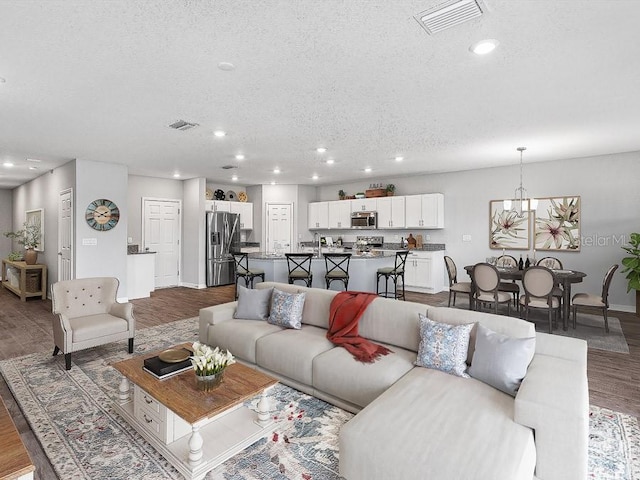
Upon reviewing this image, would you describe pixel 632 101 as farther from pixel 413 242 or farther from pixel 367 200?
pixel 367 200

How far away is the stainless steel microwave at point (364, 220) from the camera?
8523 mm

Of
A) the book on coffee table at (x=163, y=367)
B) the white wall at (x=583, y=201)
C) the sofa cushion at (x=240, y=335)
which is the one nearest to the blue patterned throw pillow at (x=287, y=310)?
the sofa cushion at (x=240, y=335)

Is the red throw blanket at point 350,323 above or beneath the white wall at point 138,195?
beneath

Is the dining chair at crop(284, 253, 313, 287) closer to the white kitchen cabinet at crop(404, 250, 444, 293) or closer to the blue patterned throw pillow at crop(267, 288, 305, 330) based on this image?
the blue patterned throw pillow at crop(267, 288, 305, 330)

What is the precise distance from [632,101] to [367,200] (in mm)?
5547

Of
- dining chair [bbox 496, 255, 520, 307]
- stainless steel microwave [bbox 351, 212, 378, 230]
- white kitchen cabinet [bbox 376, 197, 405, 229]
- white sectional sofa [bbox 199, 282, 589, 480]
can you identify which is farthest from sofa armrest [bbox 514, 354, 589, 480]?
stainless steel microwave [bbox 351, 212, 378, 230]

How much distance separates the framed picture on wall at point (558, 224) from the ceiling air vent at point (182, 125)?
6.17 m

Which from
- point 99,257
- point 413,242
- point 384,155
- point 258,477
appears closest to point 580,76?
point 384,155

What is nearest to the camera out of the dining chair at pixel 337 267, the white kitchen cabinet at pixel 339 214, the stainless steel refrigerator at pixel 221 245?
the dining chair at pixel 337 267

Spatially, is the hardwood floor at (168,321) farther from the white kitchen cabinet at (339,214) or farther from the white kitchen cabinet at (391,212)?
the white kitchen cabinet at (339,214)

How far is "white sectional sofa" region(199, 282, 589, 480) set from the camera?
5.28 feet

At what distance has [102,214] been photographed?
21.1 ft

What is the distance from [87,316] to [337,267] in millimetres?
3710

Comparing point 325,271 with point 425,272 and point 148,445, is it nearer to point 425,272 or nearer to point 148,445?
point 425,272
